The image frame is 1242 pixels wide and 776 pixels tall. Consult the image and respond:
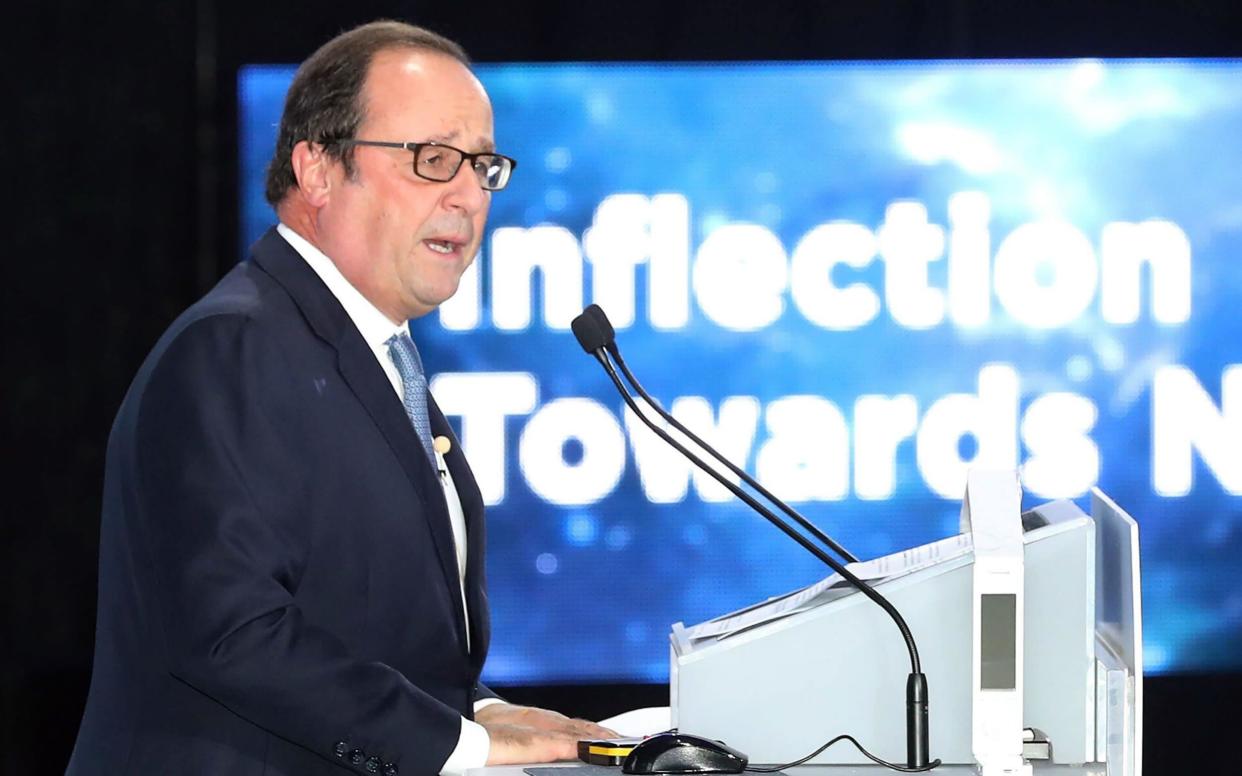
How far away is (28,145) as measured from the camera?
166 inches

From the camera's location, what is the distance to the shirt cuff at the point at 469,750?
64.6 inches

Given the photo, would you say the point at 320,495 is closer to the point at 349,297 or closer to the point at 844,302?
the point at 349,297

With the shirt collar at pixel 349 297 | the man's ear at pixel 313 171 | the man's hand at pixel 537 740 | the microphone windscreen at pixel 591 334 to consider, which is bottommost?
the man's hand at pixel 537 740

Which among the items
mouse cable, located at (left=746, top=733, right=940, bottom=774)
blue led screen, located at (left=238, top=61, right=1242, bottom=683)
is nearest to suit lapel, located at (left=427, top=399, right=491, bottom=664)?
mouse cable, located at (left=746, top=733, right=940, bottom=774)

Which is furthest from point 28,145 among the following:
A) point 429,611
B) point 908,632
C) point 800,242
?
point 908,632

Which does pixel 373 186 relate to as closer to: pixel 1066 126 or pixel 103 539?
pixel 103 539

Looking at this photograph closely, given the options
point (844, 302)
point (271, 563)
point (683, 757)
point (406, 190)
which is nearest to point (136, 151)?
point (844, 302)

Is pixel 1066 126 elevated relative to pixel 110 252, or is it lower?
elevated

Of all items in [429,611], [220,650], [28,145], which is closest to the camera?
[220,650]

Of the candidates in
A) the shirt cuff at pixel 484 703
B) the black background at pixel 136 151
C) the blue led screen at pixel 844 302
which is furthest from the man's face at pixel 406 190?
the black background at pixel 136 151

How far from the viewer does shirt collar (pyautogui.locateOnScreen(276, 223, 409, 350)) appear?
6.16ft

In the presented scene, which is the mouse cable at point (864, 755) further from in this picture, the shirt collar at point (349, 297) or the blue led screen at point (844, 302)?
the blue led screen at point (844, 302)

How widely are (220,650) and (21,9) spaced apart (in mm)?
3174

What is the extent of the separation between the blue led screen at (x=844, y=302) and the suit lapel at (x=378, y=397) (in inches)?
96.4
